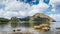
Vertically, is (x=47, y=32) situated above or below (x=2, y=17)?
below

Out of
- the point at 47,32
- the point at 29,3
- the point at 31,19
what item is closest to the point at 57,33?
the point at 47,32

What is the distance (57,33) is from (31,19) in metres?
0.26

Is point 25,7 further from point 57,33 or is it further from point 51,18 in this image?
point 57,33

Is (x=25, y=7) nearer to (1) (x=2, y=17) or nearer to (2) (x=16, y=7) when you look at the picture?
(2) (x=16, y=7)

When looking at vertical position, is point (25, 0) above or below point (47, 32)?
above

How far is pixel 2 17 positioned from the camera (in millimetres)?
1214

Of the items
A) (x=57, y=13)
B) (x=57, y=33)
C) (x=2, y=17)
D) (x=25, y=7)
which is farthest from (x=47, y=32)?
(x=2, y=17)

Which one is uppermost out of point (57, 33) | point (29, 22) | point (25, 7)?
point (25, 7)

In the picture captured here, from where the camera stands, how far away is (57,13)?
1.20 meters

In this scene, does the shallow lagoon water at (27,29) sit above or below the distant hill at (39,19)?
below

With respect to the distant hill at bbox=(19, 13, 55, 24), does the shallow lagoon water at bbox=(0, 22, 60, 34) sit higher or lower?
lower

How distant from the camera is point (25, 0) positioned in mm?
1216

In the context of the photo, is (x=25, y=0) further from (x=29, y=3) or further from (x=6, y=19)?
(x=6, y=19)

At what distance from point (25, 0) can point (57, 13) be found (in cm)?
31
